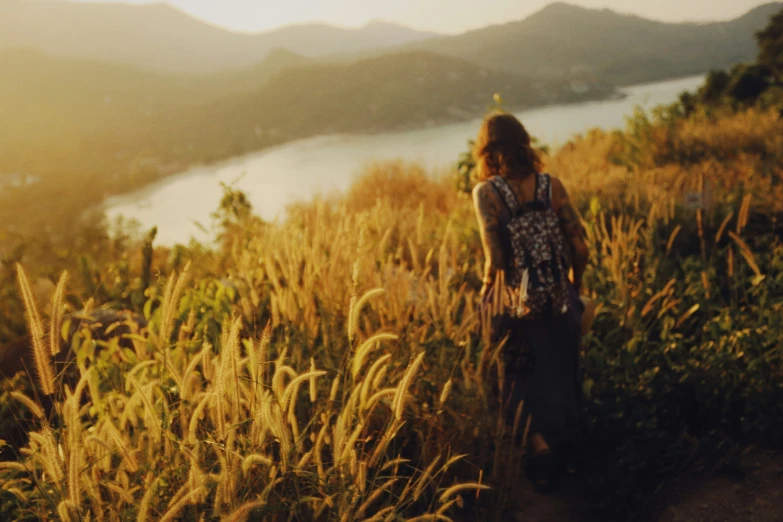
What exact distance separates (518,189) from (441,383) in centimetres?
112

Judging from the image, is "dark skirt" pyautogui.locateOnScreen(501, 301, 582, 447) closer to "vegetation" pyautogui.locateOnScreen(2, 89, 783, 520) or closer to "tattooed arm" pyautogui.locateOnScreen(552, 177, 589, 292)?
"vegetation" pyautogui.locateOnScreen(2, 89, 783, 520)

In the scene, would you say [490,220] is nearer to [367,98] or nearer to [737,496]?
[737,496]

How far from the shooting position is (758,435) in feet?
9.16

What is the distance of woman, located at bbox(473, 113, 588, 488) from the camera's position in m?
2.93

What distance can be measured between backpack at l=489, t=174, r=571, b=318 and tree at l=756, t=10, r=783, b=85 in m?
14.9

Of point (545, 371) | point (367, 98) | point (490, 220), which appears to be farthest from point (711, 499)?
point (367, 98)

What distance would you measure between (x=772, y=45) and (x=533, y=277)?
16.3 m

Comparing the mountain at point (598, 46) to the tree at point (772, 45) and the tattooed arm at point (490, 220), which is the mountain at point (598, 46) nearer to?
the tree at point (772, 45)

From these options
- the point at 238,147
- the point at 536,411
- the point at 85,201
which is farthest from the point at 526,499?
the point at 238,147

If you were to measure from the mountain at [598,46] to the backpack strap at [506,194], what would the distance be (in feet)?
184

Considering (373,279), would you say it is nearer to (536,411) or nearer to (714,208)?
(536,411)

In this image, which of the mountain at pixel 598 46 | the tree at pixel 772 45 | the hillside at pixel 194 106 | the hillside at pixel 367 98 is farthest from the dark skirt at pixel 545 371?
the mountain at pixel 598 46

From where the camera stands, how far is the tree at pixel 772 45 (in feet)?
47.8

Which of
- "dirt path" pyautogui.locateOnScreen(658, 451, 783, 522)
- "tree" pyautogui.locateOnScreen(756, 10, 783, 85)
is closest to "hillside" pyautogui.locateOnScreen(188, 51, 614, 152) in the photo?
"tree" pyautogui.locateOnScreen(756, 10, 783, 85)
